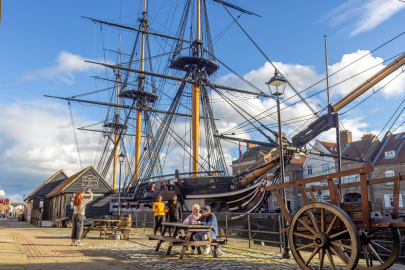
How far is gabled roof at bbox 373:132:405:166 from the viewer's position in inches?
1270

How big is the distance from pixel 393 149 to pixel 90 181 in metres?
28.2

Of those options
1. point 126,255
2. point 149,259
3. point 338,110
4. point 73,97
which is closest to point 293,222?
point 149,259

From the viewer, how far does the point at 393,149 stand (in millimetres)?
33156

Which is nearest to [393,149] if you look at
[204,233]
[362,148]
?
[362,148]

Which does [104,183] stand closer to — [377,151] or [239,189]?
[239,189]

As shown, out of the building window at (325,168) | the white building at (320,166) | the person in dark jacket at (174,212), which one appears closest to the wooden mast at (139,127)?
the white building at (320,166)

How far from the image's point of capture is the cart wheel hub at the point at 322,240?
5.11 meters

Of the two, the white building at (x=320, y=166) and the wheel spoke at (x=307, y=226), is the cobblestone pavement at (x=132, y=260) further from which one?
the white building at (x=320, y=166)

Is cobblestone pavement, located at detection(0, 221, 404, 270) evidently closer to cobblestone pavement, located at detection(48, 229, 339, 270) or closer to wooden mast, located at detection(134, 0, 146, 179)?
cobblestone pavement, located at detection(48, 229, 339, 270)

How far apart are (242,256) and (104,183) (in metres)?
16.7

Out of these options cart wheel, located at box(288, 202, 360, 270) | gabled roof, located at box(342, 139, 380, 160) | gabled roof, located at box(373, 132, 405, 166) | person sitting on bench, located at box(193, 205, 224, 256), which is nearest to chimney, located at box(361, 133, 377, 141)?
gabled roof, located at box(342, 139, 380, 160)

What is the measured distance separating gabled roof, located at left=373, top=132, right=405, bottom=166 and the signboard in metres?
26.4

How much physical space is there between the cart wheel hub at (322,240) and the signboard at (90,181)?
19.2m

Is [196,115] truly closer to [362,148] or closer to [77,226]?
[77,226]
